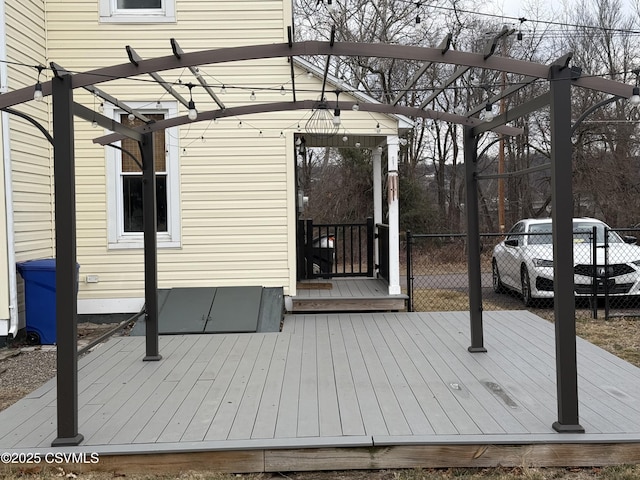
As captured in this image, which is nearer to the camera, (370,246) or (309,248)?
(309,248)

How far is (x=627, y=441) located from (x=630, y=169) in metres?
16.6

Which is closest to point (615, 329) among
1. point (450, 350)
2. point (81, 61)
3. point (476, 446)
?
point (450, 350)

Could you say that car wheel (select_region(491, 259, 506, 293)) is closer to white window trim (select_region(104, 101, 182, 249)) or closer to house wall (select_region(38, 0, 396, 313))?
house wall (select_region(38, 0, 396, 313))

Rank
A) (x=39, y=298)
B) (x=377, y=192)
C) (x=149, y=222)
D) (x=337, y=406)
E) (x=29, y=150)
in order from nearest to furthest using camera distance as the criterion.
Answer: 1. (x=337, y=406)
2. (x=149, y=222)
3. (x=39, y=298)
4. (x=29, y=150)
5. (x=377, y=192)

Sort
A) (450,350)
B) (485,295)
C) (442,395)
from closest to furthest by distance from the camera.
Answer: (442,395) → (450,350) → (485,295)

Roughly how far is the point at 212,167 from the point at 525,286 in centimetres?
501

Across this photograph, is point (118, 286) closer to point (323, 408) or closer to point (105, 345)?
point (105, 345)

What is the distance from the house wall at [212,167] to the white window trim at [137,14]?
0.08m

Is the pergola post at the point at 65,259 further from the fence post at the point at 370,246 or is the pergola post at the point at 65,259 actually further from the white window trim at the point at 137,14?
the fence post at the point at 370,246

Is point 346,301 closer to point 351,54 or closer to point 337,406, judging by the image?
point 337,406

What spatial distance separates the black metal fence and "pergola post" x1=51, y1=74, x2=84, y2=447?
491 cm

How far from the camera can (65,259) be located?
327 cm

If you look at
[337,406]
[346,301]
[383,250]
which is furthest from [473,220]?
[383,250]

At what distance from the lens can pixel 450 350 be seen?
211 inches
